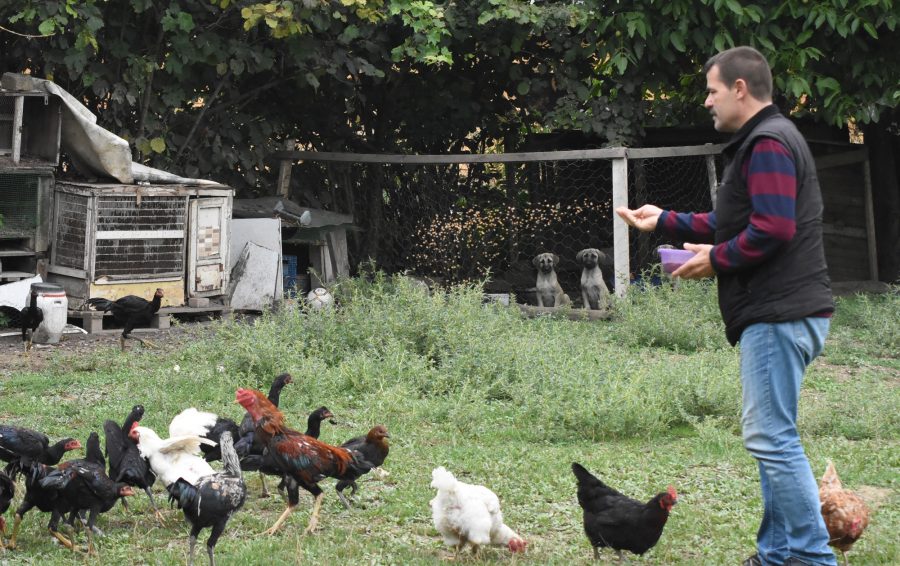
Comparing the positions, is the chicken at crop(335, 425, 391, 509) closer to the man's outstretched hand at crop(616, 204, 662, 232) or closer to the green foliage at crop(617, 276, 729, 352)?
the man's outstretched hand at crop(616, 204, 662, 232)

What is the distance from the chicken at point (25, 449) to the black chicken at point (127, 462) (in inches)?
7.7

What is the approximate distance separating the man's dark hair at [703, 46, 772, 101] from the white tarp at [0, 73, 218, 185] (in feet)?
27.3

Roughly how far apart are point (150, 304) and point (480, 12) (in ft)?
18.0

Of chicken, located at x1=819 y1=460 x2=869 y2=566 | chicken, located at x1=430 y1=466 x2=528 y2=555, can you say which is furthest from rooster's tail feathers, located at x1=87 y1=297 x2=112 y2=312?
chicken, located at x1=819 y1=460 x2=869 y2=566

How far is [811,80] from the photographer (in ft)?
41.4

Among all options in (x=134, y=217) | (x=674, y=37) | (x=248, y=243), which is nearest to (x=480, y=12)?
(x=674, y=37)

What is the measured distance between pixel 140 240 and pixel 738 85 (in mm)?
8407

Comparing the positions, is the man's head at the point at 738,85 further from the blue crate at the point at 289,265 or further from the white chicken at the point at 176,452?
the blue crate at the point at 289,265

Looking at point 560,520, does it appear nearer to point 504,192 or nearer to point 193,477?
point 193,477

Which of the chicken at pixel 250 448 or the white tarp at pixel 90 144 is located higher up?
the white tarp at pixel 90 144

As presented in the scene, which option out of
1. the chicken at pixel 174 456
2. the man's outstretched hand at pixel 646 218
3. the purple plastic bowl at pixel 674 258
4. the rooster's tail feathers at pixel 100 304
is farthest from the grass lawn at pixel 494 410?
the man's outstretched hand at pixel 646 218

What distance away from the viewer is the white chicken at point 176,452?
16.2 feet

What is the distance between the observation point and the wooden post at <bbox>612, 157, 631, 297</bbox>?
1223 cm

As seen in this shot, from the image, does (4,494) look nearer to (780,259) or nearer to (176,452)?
(176,452)
